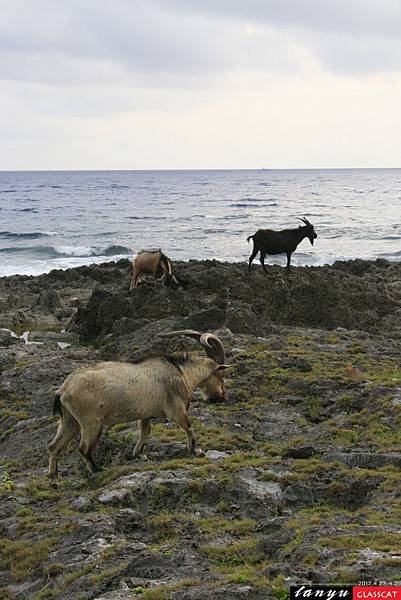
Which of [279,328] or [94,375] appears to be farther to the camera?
[279,328]

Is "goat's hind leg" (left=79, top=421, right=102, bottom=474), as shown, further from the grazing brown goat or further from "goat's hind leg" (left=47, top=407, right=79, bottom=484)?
the grazing brown goat

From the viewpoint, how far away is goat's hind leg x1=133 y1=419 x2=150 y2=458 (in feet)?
29.5

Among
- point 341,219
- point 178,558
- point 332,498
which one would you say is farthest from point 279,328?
point 341,219

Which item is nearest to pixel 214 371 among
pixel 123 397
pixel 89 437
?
pixel 123 397

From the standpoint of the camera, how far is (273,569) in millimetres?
5637

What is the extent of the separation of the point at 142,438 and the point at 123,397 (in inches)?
31.3

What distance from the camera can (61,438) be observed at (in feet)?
28.7

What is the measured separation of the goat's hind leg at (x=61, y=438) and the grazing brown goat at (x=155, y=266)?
11.3 meters

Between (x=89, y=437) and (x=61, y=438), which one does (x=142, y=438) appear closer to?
(x=89, y=437)

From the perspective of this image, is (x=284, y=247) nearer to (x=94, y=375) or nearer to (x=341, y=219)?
(x=94, y=375)

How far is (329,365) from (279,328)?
12.0ft

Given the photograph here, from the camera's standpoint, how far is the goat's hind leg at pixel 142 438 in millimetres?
9000

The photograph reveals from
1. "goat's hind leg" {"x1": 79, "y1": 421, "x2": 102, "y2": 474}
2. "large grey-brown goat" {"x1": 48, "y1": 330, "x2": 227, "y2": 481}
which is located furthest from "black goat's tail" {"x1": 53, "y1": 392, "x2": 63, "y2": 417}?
"goat's hind leg" {"x1": 79, "y1": 421, "x2": 102, "y2": 474}

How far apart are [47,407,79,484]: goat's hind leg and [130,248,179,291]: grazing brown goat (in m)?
11.3
